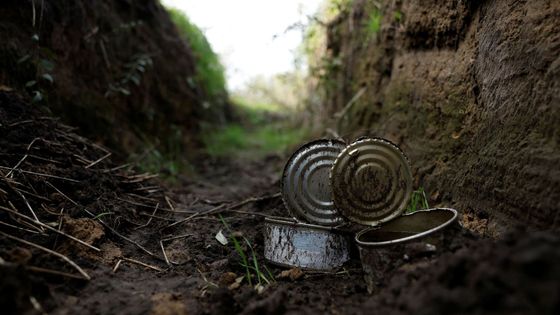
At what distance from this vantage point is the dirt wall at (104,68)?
12.1 feet

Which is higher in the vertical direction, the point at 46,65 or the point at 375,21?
the point at 375,21

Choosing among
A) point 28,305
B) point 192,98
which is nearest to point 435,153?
point 28,305

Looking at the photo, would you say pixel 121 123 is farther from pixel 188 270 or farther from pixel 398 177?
pixel 398 177

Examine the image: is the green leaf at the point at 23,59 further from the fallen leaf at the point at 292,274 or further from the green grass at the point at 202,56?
the green grass at the point at 202,56

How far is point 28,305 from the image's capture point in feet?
5.64

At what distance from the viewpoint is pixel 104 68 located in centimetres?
491

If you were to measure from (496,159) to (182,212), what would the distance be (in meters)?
2.24

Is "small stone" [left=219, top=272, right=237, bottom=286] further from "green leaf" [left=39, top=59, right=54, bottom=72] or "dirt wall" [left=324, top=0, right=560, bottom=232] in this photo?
"green leaf" [left=39, top=59, right=54, bottom=72]

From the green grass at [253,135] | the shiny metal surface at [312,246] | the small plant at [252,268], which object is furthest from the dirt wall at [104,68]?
the shiny metal surface at [312,246]

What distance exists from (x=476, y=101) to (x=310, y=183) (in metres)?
1.16

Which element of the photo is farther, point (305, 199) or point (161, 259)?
point (305, 199)

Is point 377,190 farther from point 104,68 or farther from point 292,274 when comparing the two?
point 104,68

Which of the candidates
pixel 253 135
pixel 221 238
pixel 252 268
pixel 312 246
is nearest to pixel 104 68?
pixel 221 238

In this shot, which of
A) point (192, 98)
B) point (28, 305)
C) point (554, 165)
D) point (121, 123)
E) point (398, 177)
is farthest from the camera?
point (192, 98)
